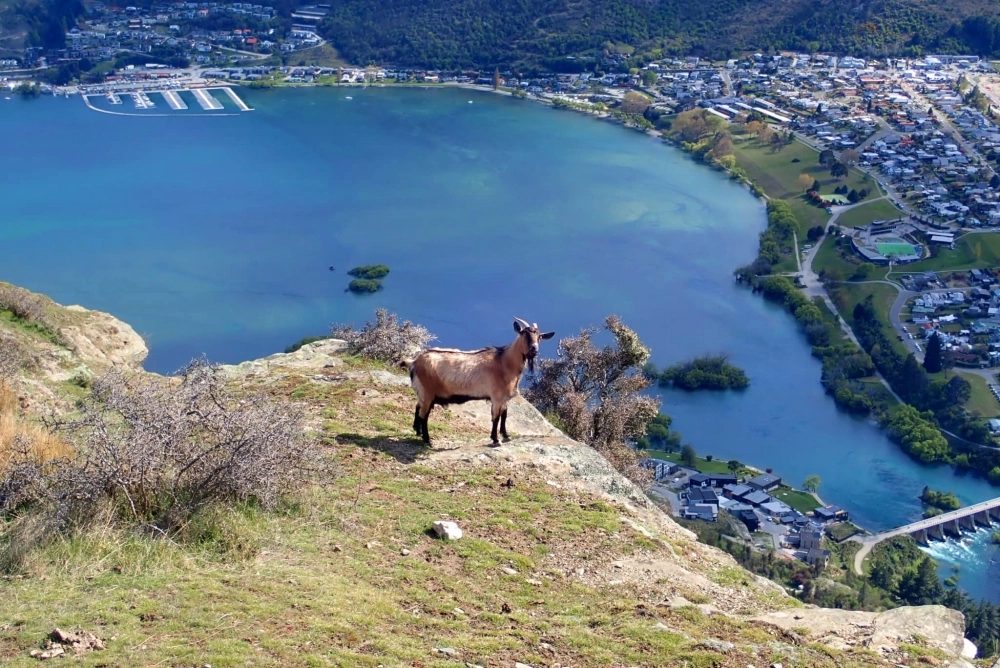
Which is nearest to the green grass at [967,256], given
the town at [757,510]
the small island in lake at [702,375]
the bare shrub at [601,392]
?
the small island in lake at [702,375]

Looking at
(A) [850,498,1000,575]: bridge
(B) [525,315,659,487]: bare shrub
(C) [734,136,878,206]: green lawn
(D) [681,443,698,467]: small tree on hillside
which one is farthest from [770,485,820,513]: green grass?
(C) [734,136,878,206]: green lawn

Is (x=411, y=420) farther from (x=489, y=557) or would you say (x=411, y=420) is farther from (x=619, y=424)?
(x=619, y=424)

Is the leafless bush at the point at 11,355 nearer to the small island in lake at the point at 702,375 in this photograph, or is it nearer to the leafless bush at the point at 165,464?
the leafless bush at the point at 165,464

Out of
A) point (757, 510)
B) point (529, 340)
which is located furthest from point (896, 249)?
point (529, 340)

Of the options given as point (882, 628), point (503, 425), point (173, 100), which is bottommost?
point (173, 100)

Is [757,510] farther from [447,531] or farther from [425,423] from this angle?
[447,531]

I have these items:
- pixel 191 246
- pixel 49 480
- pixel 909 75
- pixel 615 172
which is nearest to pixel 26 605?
pixel 49 480

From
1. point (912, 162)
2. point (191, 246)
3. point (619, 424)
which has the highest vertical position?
point (619, 424)
